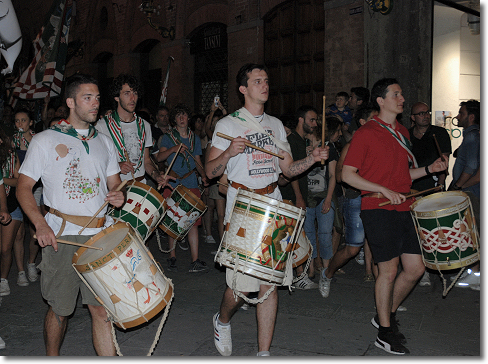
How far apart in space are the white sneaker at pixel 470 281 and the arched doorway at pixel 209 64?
9.31m

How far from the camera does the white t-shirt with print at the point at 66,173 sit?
10.7ft

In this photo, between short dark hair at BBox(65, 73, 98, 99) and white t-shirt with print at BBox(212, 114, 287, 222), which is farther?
white t-shirt with print at BBox(212, 114, 287, 222)

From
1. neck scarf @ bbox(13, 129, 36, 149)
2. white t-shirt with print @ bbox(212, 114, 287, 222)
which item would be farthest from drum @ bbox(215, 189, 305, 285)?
neck scarf @ bbox(13, 129, 36, 149)

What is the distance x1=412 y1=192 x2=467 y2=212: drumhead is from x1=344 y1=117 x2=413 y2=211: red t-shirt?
112 millimetres

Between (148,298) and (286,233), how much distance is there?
1.01 m

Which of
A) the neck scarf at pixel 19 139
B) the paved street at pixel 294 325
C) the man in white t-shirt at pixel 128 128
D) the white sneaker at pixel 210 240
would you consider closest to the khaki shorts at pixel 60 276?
the paved street at pixel 294 325

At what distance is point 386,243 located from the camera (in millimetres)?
4078

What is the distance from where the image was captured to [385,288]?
4117mm

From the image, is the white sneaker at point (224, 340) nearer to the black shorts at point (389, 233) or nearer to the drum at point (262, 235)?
the drum at point (262, 235)

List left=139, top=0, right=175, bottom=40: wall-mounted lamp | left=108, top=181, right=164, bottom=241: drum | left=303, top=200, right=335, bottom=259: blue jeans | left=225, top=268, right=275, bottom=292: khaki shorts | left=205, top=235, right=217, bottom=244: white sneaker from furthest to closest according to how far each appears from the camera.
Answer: left=139, top=0, right=175, bottom=40: wall-mounted lamp → left=205, top=235, right=217, bottom=244: white sneaker → left=303, top=200, right=335, bottom=259: blue jeans → left=108, top=181, right=164, bottom=241: drum → left=225, top=268, right=275, bottom=292: khaki shorts

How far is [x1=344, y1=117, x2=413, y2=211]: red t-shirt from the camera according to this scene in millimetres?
4133

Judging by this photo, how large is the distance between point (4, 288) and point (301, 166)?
3.76 m

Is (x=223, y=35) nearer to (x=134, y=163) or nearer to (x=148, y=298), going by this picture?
(x=134, y=163)

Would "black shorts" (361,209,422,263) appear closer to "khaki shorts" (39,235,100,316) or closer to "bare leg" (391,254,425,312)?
"bare leg" (391,254,425,312)
